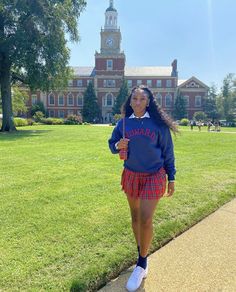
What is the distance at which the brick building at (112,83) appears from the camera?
7238 cm

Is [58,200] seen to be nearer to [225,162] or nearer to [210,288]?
[210,288]

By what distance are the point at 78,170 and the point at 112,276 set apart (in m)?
4.81

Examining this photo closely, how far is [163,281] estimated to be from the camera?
302 centimetres

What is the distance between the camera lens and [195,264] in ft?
11.0

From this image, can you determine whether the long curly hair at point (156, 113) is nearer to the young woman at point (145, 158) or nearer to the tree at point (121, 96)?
the young woman at point (145, 158)

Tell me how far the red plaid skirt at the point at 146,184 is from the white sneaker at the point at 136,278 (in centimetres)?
72

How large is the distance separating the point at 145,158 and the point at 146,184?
9.9 inches

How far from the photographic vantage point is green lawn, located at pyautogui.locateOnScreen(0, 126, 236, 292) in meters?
3.07

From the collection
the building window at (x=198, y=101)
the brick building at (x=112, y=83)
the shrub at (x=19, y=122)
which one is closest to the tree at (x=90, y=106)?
the brick building at (x=112, y=83)

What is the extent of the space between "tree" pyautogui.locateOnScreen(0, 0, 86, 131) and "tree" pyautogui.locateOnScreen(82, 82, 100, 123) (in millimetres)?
42404

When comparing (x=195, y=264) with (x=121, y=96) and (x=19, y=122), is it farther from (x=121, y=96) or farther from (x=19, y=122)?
(x=121, y=96)

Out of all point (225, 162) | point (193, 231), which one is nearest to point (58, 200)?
point (193, 231)

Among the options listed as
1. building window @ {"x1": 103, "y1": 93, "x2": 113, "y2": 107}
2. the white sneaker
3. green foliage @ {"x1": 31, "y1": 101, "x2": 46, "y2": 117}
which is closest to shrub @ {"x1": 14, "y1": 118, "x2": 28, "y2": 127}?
green foliage @ {"x1": 31, "y1": 101, "x2": 46, "y2": 117}

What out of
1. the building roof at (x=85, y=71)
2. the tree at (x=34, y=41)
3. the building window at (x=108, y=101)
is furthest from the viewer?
the building roof at (x=85, y=71)
